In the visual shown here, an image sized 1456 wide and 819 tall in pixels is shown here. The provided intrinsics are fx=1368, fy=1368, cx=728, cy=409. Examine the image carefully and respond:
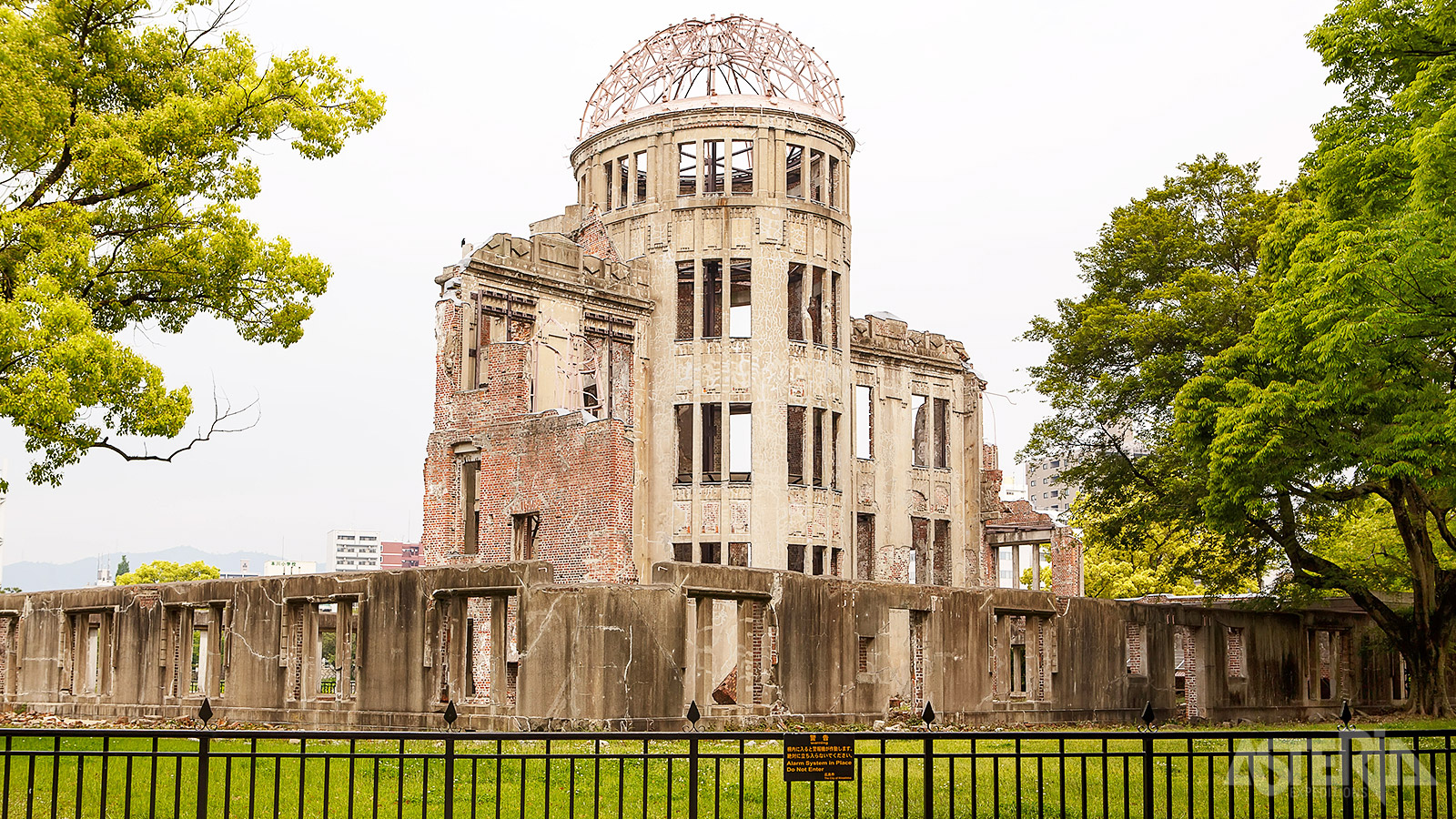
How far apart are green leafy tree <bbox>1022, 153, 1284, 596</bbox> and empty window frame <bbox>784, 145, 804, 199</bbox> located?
7.49 meters

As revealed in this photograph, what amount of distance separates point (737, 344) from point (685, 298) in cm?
286

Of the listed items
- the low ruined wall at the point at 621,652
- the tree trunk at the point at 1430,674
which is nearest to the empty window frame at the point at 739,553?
the low ruined wall at the point at 621,652

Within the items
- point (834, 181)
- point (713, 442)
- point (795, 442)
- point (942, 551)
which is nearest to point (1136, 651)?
point (795, 442)

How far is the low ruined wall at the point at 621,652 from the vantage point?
67.2 ft

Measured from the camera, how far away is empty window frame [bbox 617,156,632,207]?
36.2 metres

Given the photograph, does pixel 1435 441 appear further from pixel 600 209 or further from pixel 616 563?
pixel 600 209

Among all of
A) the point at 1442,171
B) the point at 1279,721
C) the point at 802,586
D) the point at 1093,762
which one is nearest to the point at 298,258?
the point at 802,586

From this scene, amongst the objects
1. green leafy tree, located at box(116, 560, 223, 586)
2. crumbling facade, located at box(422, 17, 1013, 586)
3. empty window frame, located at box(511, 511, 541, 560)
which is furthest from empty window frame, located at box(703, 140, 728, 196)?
green leafy tree, located at box(116, 560, 223, 586)

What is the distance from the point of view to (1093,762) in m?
17.0

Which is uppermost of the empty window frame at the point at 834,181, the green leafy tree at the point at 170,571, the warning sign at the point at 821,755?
the empty window frame at the point at 834,181

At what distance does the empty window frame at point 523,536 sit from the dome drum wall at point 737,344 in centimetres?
506

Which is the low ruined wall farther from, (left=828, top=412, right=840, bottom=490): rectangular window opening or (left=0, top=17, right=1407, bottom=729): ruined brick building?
(left=828, top=412, right=840, bottom=490): rectangular window opening

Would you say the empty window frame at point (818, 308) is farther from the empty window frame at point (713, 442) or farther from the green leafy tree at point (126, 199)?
the green leafy tree at point (126, 199)

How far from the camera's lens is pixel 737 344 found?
115 feet
